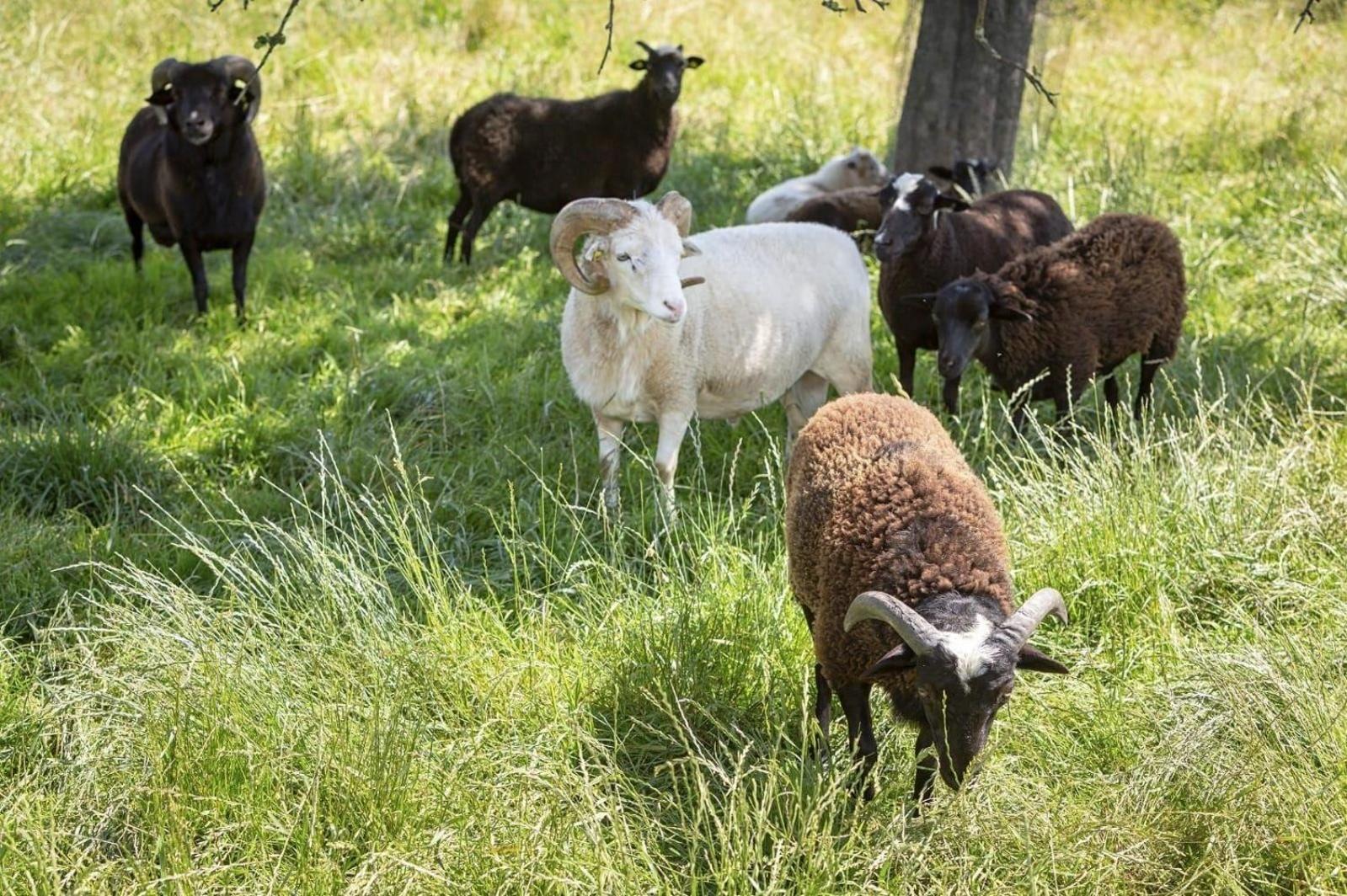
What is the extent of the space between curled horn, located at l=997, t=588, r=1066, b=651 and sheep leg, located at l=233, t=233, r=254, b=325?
5.78 meters

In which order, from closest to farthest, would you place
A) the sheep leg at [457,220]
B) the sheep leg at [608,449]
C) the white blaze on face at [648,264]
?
the white blaze on face at [648,264], the sheep leg at [608,449], the sheep leg at [457,220]

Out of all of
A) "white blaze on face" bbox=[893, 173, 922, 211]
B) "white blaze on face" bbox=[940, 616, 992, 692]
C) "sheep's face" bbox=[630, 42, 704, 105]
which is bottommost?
"white blaze on face" bbox=[940, 616, 992, 692]

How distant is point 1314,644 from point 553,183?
616cm

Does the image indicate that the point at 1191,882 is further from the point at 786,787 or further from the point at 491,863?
the point at 491,863

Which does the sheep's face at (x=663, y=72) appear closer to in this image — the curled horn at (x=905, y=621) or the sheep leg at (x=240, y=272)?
A: the sheep leg at (x=240, y=272)

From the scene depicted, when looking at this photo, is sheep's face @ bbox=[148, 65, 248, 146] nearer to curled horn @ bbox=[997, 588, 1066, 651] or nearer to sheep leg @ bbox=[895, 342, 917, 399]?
sheep leg @ bbox=[895, 342, 917, 399]

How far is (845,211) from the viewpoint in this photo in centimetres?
862

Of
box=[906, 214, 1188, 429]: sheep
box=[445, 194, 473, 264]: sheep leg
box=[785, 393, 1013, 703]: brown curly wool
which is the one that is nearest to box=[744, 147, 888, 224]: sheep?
box=[445, 194, 473, 264]: sheep leg

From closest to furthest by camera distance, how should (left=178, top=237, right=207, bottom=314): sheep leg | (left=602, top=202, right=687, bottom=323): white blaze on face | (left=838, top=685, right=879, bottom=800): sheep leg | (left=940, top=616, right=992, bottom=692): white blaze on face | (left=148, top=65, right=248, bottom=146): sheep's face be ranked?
(left=940, top=616, right=992, bottom=692): white blaze on face < (left=838, top=685, right=879, bottom=800): sheep leg < (left=602, top=202, right=687, bottom=323): white blaze on face < (left=148, top=65, right=248, bottom=146): sheep's face < (left=178, top=237, right=207, bottom=314): sheep leg

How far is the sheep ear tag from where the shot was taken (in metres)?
3.69

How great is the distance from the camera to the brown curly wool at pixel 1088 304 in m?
6.61

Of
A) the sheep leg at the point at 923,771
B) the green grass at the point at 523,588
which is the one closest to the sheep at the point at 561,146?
the green grass at the point at 523,588

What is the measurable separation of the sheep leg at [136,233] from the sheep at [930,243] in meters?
4.78

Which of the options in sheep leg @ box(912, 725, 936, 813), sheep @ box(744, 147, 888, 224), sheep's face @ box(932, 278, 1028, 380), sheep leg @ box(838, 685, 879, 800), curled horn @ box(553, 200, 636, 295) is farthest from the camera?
sheep @ box(744, 147, 888, 224)
